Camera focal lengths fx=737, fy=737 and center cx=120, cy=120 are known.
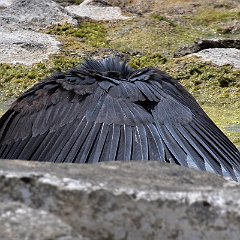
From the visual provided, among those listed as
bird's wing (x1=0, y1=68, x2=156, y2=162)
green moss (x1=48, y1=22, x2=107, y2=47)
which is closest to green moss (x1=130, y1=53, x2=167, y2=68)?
green moss (x1=48, y1=22, x2=107, y2=47)

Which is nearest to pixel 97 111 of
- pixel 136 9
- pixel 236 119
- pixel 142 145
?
pixel 142 145

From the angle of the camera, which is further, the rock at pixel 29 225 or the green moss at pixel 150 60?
the green moss at pixel 150 60

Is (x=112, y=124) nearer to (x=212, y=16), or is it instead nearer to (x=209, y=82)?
(x=209, y=82)

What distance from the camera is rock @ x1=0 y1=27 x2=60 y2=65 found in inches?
634

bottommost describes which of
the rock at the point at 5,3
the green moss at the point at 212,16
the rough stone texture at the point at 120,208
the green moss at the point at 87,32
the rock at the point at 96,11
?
the green moss at the point at 212,16

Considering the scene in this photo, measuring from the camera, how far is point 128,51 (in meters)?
17.6

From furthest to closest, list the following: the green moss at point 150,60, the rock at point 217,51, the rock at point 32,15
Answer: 1. the rock at point 32,15
2. the green moss at point 150,60
3. the rock at point 217,51

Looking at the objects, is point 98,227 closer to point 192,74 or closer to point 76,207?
point 76,207

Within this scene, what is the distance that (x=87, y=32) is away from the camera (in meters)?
19.4

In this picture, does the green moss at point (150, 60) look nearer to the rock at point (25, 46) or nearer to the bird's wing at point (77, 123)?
the rock at point (25, 46)

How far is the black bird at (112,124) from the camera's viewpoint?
329cm

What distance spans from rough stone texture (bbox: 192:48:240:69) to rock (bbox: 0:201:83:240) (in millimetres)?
14205

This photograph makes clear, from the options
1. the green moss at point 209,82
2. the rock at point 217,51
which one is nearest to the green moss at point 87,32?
the green moss at point 209,82

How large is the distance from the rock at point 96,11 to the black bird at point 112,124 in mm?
17041
